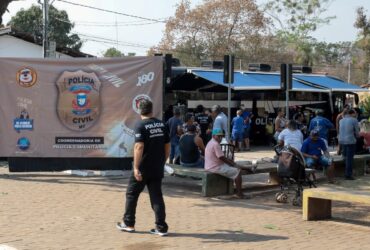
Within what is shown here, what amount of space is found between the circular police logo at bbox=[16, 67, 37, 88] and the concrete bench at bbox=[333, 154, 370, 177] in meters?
7.17

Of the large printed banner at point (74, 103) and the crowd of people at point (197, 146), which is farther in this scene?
the large printed banner at point (74, 103)

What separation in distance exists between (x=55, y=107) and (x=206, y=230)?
5.90 meters

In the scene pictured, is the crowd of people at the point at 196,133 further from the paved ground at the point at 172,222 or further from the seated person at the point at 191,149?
the paved ground at the point at 172,222

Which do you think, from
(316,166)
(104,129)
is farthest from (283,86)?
(104,129)

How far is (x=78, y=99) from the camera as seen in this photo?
12.4 m

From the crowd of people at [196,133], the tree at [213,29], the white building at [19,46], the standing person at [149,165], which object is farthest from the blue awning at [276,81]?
the tree at [213,29]

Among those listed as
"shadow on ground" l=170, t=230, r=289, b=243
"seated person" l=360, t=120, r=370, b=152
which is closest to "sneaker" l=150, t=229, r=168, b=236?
"shadow on ground" l=170, t=230, r=289, b=243

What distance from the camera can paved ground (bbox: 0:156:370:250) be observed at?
6.99 m

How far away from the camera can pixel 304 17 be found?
54.2 meters

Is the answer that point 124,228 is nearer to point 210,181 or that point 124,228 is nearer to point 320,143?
point 210,181

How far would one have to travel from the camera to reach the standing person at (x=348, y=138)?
42.8 ft

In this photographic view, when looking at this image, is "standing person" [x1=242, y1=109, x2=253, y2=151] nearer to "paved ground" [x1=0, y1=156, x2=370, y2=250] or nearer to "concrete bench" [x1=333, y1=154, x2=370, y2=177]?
"concrete bench" [x1=333, y1=154, x2=370, y2=177]

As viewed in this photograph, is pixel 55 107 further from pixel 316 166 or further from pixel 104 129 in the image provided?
pixel 316 166

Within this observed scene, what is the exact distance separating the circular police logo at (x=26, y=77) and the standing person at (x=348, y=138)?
7042 mm
